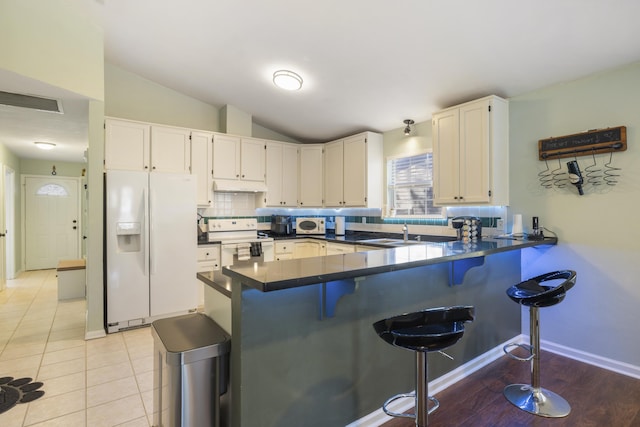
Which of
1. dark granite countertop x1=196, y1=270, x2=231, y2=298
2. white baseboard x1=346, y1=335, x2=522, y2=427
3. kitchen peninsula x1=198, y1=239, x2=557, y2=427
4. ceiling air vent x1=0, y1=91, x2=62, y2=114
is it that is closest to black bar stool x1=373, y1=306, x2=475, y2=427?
kitchen peninsula x1=198, y1=239, x2=557, y2=427

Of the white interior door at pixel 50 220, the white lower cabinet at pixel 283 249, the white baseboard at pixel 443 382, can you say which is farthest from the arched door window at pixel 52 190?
the white baseboard at pixel 443 382

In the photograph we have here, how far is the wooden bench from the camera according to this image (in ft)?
15.1

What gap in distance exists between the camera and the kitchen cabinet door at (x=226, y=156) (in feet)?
14.7

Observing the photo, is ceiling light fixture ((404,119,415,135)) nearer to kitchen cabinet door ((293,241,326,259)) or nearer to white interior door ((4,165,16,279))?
kitchen cabinet door ((293,241,326,259))

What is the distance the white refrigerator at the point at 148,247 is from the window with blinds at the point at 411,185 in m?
2.65

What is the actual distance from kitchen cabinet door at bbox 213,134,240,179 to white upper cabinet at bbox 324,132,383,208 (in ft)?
4.73

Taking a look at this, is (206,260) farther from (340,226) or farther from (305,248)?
(340,226)

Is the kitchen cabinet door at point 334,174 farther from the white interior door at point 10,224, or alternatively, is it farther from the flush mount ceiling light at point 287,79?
the white interior door at point 10,224

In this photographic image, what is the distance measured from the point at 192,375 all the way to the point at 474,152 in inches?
119

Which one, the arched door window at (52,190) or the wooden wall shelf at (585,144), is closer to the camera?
the wooden wall shelf at (585,144)

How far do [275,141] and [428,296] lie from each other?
3.51m

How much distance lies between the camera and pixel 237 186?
4.61m

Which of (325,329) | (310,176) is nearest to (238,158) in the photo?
(310,176)

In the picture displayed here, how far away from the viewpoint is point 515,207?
3.16 meters
